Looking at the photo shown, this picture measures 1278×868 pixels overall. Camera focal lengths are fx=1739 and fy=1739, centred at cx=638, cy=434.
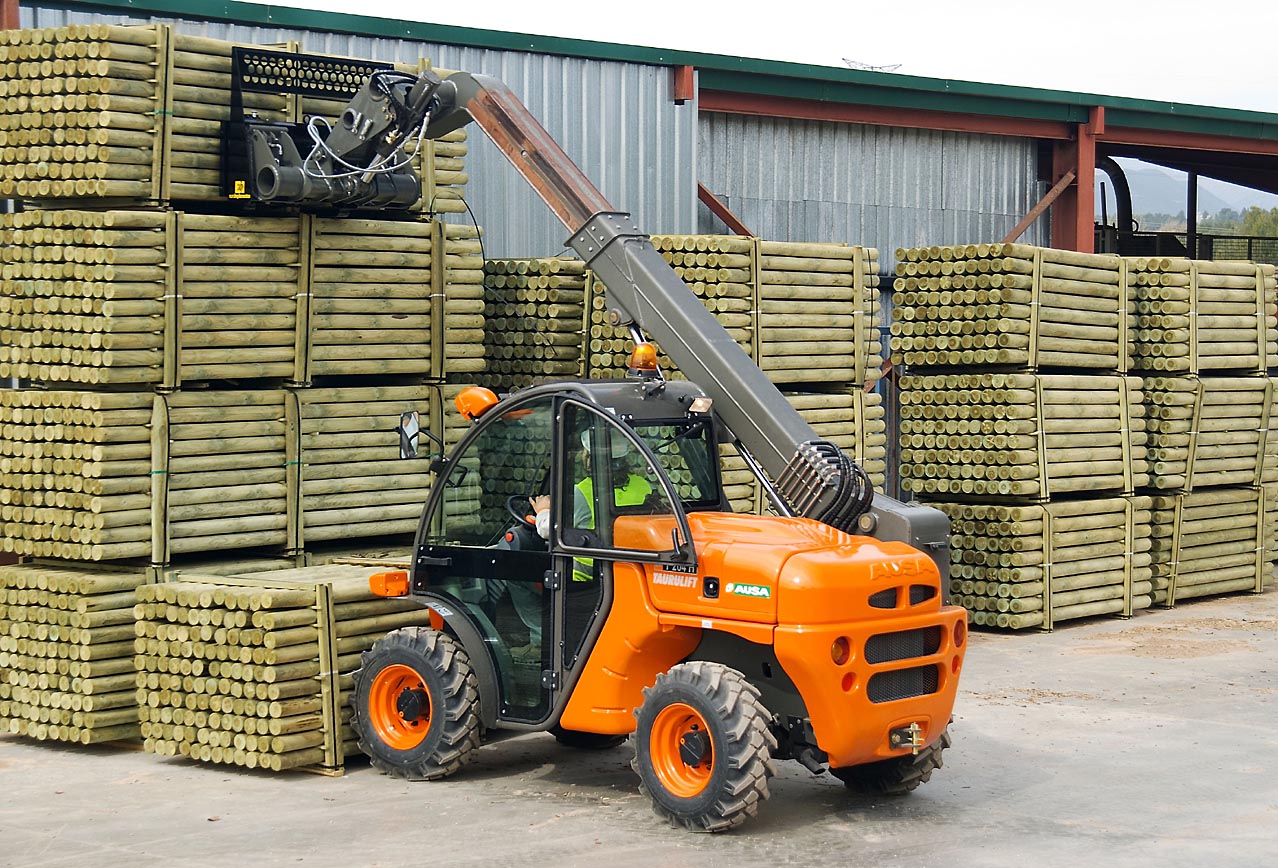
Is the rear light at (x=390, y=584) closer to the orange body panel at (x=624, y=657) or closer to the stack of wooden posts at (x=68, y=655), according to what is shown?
the orange body panel at (x=624, y=657)

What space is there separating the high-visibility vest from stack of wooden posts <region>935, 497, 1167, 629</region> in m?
8.15

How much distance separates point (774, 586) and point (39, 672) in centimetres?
582

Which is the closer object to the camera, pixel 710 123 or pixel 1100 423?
pixel 1100 423

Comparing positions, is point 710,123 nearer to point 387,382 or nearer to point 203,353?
point 387,382

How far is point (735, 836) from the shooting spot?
377 inches

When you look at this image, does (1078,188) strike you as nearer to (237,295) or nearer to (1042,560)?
(1042,560)

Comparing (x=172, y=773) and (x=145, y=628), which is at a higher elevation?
(x=145, y=628)

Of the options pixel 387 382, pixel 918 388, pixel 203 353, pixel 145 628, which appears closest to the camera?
pixel 145 628

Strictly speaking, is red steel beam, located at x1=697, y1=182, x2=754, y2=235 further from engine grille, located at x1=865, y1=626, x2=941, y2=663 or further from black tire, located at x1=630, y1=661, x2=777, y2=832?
black tire, located at x1=630, y1=661, x2=777, y2=832

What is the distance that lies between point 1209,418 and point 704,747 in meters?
12.1

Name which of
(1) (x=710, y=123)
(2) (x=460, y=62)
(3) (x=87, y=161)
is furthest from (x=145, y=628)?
(1) (x=710, y=123)

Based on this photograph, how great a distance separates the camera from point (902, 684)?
9.85m

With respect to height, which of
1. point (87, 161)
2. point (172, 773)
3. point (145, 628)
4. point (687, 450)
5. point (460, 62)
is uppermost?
point (460, 62)

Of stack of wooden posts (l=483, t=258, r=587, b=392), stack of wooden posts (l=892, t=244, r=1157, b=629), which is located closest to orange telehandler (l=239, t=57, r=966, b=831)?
stack of wooden posts (l=483, t=258, r=587, b=392)
